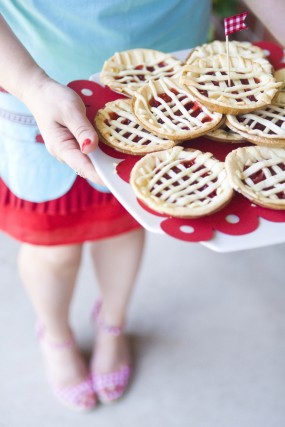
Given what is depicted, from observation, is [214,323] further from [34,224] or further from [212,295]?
[34,224]

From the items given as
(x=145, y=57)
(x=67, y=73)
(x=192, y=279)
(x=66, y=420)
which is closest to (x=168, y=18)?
(x=145, y=57)

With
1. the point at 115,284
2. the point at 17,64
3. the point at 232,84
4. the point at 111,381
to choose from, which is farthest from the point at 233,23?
the point at 111,381

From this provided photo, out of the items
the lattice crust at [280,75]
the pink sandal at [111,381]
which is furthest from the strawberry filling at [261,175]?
the pink sandal at [111,381]

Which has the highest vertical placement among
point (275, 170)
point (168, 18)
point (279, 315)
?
point (168, 18)

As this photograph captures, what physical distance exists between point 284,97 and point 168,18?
26 centimetres

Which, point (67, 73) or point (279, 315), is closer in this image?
point (67, 73)

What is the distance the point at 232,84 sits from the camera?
3.37ft

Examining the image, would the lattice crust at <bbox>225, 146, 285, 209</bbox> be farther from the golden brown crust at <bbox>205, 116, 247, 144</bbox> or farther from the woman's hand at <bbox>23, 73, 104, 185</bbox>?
the woman's hand at <bbox>23, 73, 104, 185</bbox>

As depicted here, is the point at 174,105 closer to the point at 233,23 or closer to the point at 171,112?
the point at 171,112

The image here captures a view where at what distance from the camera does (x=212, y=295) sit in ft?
5.36

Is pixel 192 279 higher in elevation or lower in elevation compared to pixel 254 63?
lower

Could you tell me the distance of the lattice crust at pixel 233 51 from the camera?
1071 millimetres

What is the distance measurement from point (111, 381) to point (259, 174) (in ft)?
2.34

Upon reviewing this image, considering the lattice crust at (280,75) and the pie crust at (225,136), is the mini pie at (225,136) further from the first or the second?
the lattice crust at (280,75)
